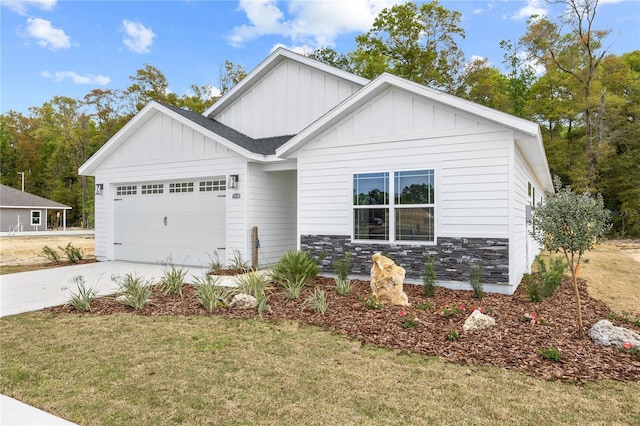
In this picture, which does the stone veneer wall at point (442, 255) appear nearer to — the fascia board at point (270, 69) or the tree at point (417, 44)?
the fascia board at point (270, 69)

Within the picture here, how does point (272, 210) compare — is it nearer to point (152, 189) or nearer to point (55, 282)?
point (152, 189)

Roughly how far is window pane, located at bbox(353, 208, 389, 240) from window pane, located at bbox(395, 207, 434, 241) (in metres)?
0.28

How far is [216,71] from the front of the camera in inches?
1188

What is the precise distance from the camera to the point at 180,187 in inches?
451

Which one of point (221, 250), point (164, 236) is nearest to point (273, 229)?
point (221, 250)

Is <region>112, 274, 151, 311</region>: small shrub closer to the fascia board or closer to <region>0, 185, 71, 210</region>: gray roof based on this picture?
the fascia board

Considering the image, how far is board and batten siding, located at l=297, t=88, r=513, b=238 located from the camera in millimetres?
7207

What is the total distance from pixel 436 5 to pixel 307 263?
26.3 meters

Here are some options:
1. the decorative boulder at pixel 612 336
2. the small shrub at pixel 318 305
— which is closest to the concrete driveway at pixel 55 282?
the small shrub at pixel 318 305

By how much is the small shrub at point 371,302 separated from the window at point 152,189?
7.98m

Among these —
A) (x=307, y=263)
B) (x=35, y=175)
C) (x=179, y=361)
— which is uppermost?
(x=35, y=175)

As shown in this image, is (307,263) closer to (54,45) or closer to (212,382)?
(212,382)

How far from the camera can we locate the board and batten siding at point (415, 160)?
284 inches

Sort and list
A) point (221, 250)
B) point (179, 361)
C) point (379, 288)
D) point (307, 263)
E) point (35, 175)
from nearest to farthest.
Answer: point (179, 361), point (379, 288), point (307, 263), point (221, 250), point (35, 175)
